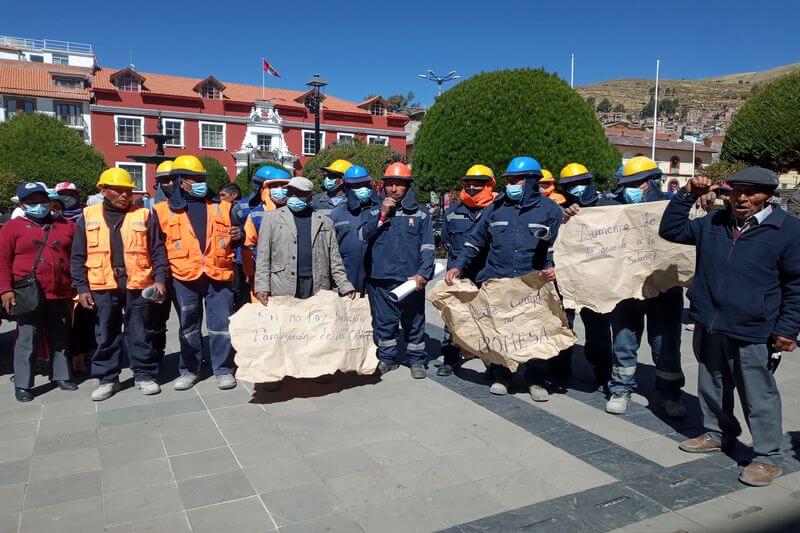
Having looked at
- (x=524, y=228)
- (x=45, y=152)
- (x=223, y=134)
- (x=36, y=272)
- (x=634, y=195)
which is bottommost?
(x=36, y=272)

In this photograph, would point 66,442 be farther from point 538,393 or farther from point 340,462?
point 538,393

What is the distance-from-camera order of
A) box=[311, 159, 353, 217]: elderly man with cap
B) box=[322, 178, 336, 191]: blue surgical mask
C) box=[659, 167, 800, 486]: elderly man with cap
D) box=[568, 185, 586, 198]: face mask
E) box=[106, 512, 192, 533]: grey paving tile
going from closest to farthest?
box=[106, 512, 192, 533]: grey paving tile < box=[659, 167, 800, 486]: elderly man with cap < box=[568, 185, 586, 198]: face mask < box=[311, 159, 353, 217]: elderly man with cap < box=[322, 178, 336, 191]: blue surgical mask

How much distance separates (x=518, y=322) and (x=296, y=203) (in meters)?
2.30

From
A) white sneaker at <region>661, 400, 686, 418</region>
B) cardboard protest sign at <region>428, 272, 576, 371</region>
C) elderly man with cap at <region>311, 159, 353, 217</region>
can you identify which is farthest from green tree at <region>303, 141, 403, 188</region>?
white sneaker at <region>661, 400, 686, 418</region>

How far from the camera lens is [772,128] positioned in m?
22.2

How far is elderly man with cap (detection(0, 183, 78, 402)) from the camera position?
5297mm

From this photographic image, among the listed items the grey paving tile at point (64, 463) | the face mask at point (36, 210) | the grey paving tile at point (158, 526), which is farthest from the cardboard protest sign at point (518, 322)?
the face mask at point (36, 210)

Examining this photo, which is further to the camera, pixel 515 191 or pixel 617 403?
pixel 515 191

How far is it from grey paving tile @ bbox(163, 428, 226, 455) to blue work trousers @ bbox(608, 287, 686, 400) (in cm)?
319

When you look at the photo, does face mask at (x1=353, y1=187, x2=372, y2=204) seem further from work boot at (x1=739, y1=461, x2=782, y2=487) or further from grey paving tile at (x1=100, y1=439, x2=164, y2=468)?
work boot at (x1=739, y1=461, x2=782, y2=487)

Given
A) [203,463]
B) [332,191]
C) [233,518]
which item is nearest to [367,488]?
[233,518]

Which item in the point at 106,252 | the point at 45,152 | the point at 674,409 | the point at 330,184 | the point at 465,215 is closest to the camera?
the point at 674,409

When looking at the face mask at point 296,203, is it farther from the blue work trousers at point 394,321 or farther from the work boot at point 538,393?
the work boot at point 538,393

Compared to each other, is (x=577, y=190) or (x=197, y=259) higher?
(x=577, y=190)
